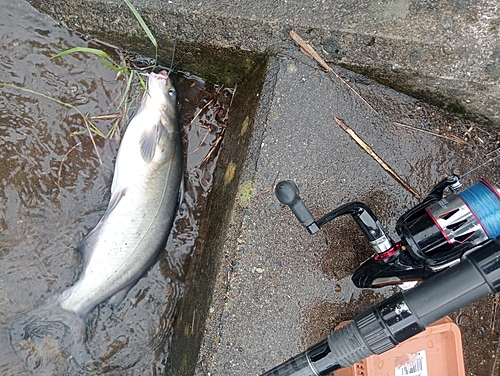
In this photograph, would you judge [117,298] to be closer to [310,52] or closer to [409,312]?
[409,312]

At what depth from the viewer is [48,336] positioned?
2693 millimetres

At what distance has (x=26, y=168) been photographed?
2832 millimetres

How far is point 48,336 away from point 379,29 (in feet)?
8.74

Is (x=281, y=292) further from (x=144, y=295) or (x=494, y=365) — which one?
(x=494, y=365)

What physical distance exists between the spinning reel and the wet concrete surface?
396 millimetres

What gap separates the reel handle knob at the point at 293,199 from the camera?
200 cm

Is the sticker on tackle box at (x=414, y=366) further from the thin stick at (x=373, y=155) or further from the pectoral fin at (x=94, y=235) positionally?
the pectoral fin at (x=94, y=235)

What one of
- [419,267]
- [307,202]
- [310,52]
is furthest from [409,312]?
[310,52]

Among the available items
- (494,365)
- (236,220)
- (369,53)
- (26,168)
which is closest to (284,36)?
(369,53)

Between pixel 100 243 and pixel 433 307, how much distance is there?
1902 mm

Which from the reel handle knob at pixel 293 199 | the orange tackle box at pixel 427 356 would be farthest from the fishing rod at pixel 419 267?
the orange tackle box at pixel 427 356

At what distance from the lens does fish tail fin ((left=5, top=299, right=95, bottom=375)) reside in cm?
266

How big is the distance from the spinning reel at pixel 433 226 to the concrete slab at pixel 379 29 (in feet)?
2.57

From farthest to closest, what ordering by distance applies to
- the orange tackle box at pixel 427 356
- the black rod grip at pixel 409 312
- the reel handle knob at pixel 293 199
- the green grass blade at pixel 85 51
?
the green grass blade at pixel 85 51 < the orange tackle box at pixel 427 356 < the reel handle knob at pixel 293 199 < the black rod grip at pixel 409 312
